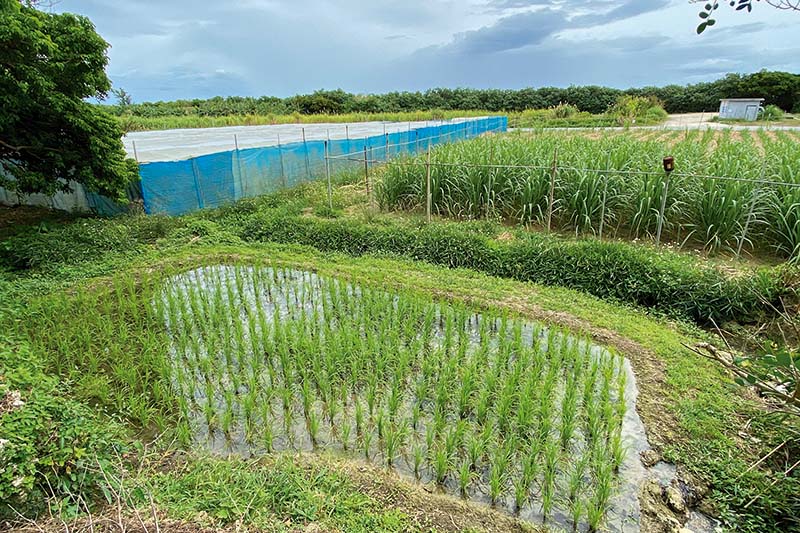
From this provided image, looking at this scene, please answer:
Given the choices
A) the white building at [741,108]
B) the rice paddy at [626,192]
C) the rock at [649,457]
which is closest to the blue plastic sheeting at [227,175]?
the rice paddy at [626,192]

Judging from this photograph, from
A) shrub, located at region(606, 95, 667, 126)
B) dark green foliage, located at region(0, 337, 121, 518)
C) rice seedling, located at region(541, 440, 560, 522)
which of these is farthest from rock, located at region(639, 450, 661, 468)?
shrub, located at region(606, 95, 667, 126)

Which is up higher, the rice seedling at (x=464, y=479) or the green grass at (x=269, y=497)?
the green grass at (x=269, y=497)

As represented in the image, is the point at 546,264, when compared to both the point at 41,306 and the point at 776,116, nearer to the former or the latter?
the point at 41,306

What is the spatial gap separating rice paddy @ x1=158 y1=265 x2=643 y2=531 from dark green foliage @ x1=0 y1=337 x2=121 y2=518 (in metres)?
0.59

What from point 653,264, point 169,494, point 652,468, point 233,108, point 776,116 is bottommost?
point 652,468

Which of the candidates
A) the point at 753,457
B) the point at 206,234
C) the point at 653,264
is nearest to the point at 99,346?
the point at 206,234

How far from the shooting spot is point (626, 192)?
7262mm

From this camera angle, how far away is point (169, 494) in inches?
100

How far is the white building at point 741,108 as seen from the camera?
93.7ft

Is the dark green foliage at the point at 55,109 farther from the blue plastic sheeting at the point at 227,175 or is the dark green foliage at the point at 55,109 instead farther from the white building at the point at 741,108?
the white building at the point at 741,108

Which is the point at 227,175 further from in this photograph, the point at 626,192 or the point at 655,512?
the point at 655,512

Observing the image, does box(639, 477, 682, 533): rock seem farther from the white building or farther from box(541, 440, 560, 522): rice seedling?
the white building

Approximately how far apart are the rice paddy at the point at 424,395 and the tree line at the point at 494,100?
3127cm

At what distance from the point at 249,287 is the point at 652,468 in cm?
492
